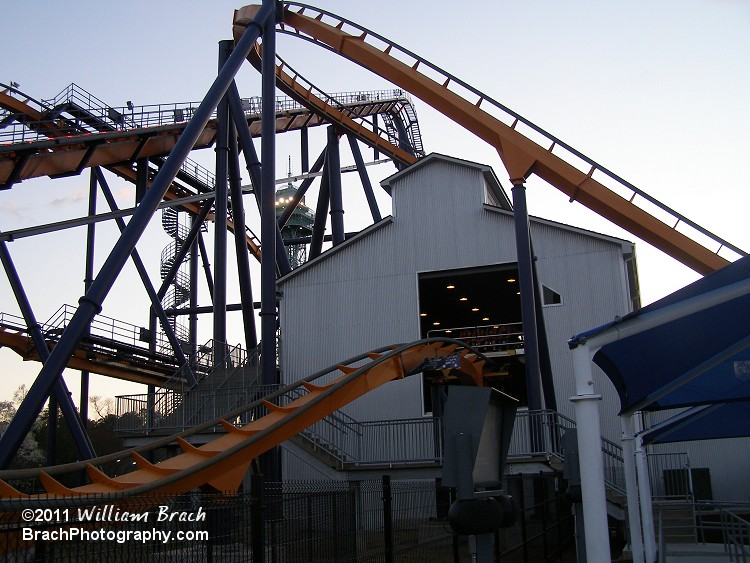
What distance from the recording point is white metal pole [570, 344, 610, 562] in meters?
5.47

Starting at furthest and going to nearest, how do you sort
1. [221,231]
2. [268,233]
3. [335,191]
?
[335,191] < [221,231] < [268,233]

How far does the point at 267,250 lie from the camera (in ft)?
69.5

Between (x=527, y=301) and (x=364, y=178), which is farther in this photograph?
(x=364, y=178)

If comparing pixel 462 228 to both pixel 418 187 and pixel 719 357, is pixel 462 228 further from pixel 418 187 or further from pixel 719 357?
pixel 719 357

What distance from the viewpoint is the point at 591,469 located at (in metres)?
5.64

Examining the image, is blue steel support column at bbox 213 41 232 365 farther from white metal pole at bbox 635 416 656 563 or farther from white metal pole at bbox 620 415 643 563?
white metal pole at bbox 620 415 643 563

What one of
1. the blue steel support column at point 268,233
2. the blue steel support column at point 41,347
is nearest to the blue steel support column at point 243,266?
the blue steel support column at point 268,233

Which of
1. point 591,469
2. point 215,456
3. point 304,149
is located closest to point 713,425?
point 215,456

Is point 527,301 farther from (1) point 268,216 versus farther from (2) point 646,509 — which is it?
(2) point 646,509

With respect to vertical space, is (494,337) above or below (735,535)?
above

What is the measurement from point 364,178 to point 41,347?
16244mm

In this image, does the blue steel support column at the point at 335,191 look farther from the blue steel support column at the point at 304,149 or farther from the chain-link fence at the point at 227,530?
the chain-link fence at the point at 227,530

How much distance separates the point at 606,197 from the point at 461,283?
8370 mm

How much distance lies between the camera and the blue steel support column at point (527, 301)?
18.8 meters
